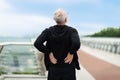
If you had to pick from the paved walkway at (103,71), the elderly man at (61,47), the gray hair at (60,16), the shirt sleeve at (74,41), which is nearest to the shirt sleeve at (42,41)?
the elderly man at (61,47)

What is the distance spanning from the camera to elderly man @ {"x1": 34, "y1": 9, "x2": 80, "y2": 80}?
888cm

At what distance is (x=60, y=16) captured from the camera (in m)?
8.85

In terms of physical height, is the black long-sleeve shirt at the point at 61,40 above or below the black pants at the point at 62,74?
above

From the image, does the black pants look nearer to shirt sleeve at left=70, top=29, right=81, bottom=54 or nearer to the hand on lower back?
the hand on lower back

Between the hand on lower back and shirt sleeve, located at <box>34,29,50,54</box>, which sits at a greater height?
shirt sleeve, located at <box>34,29,50,54</box>

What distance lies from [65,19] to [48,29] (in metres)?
0.30

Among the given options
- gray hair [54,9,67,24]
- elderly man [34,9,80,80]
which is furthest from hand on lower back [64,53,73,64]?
gray hair [54,9,67,24]

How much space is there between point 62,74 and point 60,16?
0.85 meters

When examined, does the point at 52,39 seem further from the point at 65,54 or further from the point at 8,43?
the point at 8,43

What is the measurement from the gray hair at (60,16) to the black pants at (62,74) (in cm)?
70

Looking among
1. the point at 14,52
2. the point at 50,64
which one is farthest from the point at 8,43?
the point at 50,64

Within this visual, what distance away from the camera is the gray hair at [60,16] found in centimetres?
886

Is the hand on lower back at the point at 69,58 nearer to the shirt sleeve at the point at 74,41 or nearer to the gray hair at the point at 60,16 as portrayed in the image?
the shirt sleeve at the point at 74,41

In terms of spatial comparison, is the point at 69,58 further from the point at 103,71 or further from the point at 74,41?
the point at 103,71
